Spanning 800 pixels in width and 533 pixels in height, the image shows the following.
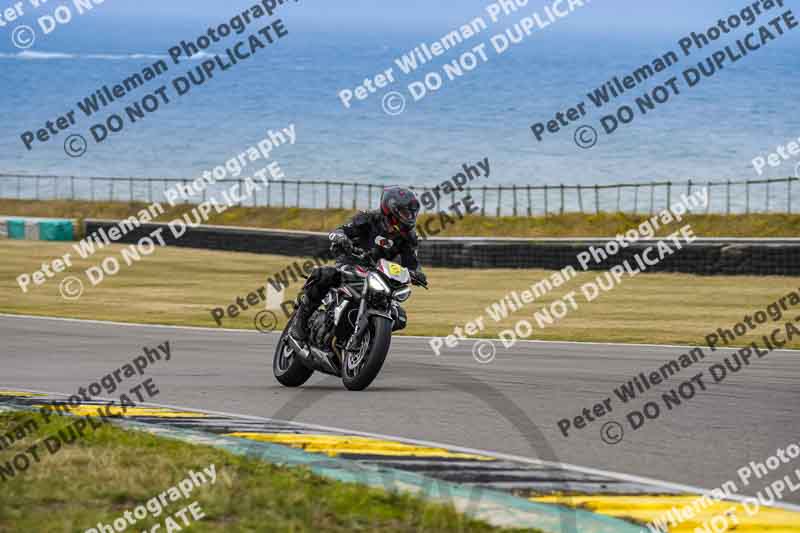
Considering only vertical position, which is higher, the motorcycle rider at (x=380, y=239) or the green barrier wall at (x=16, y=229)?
the motorcycle rider at (x=380, y=239)

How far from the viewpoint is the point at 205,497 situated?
21.9ft

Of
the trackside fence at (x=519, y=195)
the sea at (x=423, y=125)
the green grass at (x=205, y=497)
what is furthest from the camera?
the sea at (x=423, y=125)

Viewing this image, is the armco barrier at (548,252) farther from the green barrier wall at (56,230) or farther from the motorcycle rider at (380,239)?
the motorcycle rider at (380,239)

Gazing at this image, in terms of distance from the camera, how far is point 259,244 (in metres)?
43.1

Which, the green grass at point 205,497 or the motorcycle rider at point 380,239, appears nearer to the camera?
the green grass at point 205,497

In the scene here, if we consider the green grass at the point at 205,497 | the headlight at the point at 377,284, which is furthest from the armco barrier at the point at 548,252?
the green grass at the point at 205,497

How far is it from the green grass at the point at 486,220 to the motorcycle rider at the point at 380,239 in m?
30.2

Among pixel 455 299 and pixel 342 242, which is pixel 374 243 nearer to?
pixel 342 242

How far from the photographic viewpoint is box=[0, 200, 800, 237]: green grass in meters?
41.5

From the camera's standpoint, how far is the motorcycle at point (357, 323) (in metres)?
11.0

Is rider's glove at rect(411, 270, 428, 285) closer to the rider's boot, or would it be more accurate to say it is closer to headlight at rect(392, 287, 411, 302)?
headlight at rect(392, 287, 411, 302)

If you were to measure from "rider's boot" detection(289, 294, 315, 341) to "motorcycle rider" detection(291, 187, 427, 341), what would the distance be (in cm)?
1

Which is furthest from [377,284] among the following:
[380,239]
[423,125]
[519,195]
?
[423,125]

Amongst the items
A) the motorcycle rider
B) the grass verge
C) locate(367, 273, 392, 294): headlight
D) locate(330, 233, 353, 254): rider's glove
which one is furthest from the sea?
locate(367, 273, 392, 294): headlight
